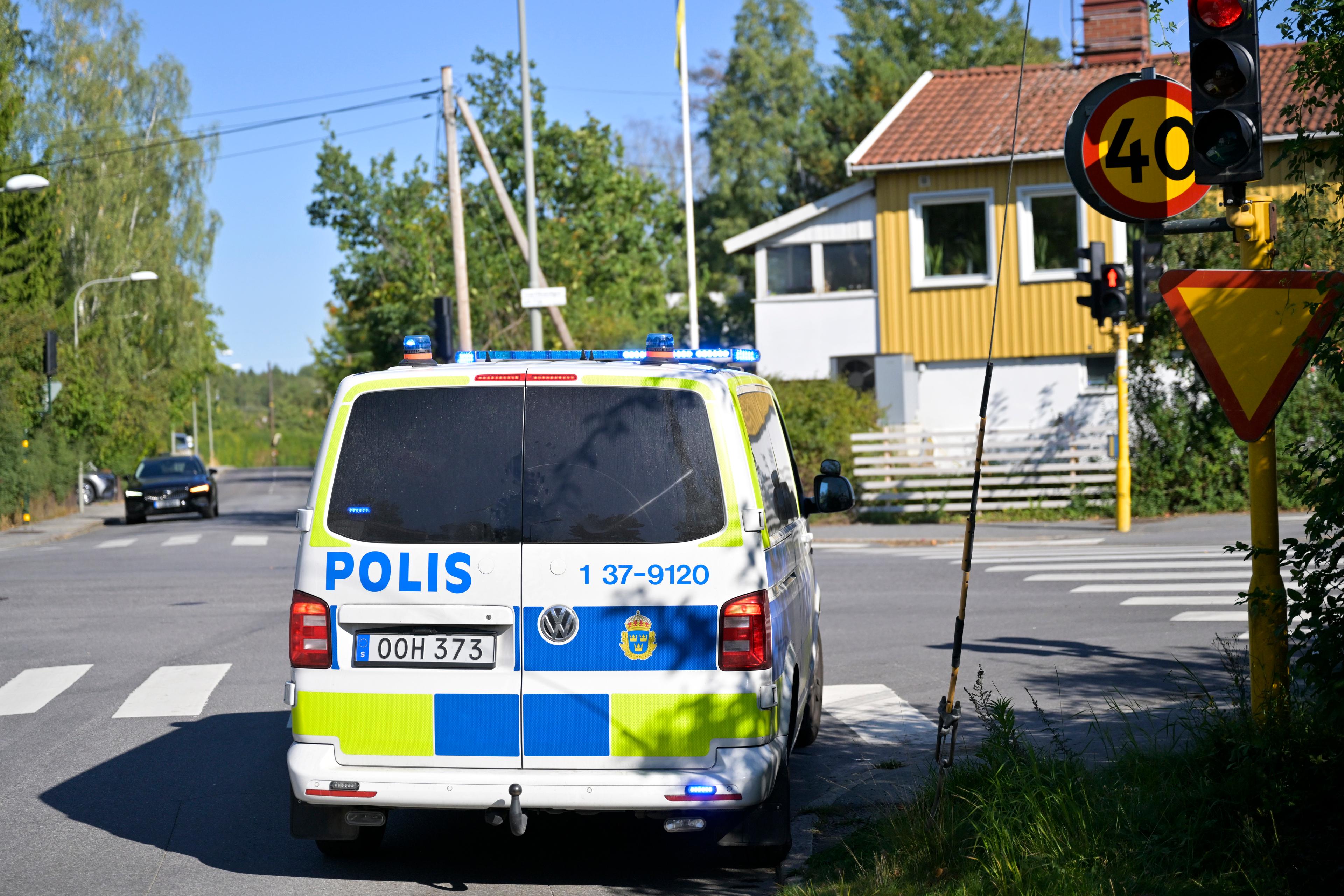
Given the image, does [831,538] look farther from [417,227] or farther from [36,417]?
[36,417]

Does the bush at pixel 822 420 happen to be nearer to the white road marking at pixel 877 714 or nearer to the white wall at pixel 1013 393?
the white wall at pixel 1013 393

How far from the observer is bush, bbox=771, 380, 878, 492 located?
24.5 meters

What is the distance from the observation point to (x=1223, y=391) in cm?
512

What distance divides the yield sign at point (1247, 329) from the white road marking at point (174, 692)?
21.3ft

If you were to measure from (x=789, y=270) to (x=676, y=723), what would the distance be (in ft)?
90.1

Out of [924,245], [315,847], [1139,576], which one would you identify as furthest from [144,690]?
[924,245]

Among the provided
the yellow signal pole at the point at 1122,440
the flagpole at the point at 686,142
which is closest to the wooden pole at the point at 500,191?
the flagpole at the point at 686,142

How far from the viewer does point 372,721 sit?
4.97 meters

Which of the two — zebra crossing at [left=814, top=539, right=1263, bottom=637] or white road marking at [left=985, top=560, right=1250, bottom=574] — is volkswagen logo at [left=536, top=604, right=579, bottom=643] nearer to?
zebra crossing at [left=814, top=539, right=1263, bottom=637]

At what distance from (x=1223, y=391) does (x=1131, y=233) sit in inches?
974

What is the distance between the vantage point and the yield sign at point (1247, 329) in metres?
5.05

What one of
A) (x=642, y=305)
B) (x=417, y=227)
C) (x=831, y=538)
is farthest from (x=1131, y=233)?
(x=642, y=305)

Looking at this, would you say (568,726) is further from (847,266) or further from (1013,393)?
(847,266)

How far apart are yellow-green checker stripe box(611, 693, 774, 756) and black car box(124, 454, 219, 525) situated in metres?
30.4
